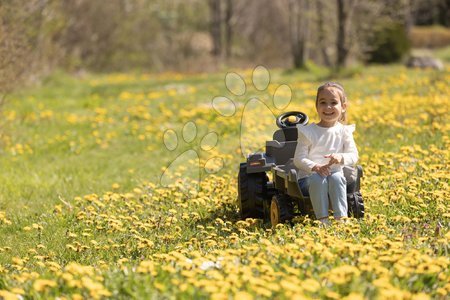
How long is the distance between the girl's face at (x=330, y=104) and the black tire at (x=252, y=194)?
30.4 inches

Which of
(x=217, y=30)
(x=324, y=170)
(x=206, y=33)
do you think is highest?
(x=206, y=33)

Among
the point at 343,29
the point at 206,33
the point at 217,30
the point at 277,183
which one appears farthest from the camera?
the point at 206,33

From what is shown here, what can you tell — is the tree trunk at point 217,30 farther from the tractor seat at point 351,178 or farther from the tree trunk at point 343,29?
the tractor seat at point 351,178

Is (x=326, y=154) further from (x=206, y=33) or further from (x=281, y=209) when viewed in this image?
(x=206, y=33)

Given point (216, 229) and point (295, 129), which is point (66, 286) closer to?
point (216, 229)

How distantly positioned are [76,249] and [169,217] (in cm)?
87

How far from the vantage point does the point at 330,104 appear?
16.3 feet

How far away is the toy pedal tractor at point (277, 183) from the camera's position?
16.2ft

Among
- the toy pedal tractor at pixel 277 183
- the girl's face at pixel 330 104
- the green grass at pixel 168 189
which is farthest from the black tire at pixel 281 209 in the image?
the girl's face at pixel 330 104

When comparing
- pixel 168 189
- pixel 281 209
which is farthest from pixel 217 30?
pixel 281 209

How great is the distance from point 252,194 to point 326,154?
0.71 metres

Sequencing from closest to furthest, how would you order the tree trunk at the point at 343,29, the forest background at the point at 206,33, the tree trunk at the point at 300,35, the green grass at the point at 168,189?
1. the green grass at the point at 168,189
2. the tree trunk at the point at 343,29
3. the forest background at the point at 206,33
4. the tree trunk at the point at 300,35

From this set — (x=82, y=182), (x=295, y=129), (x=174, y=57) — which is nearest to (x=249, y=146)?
(x=82, y=182)

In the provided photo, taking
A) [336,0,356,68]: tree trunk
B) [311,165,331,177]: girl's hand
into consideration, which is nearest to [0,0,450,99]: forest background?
[336,0,356,68]: tree trunk
